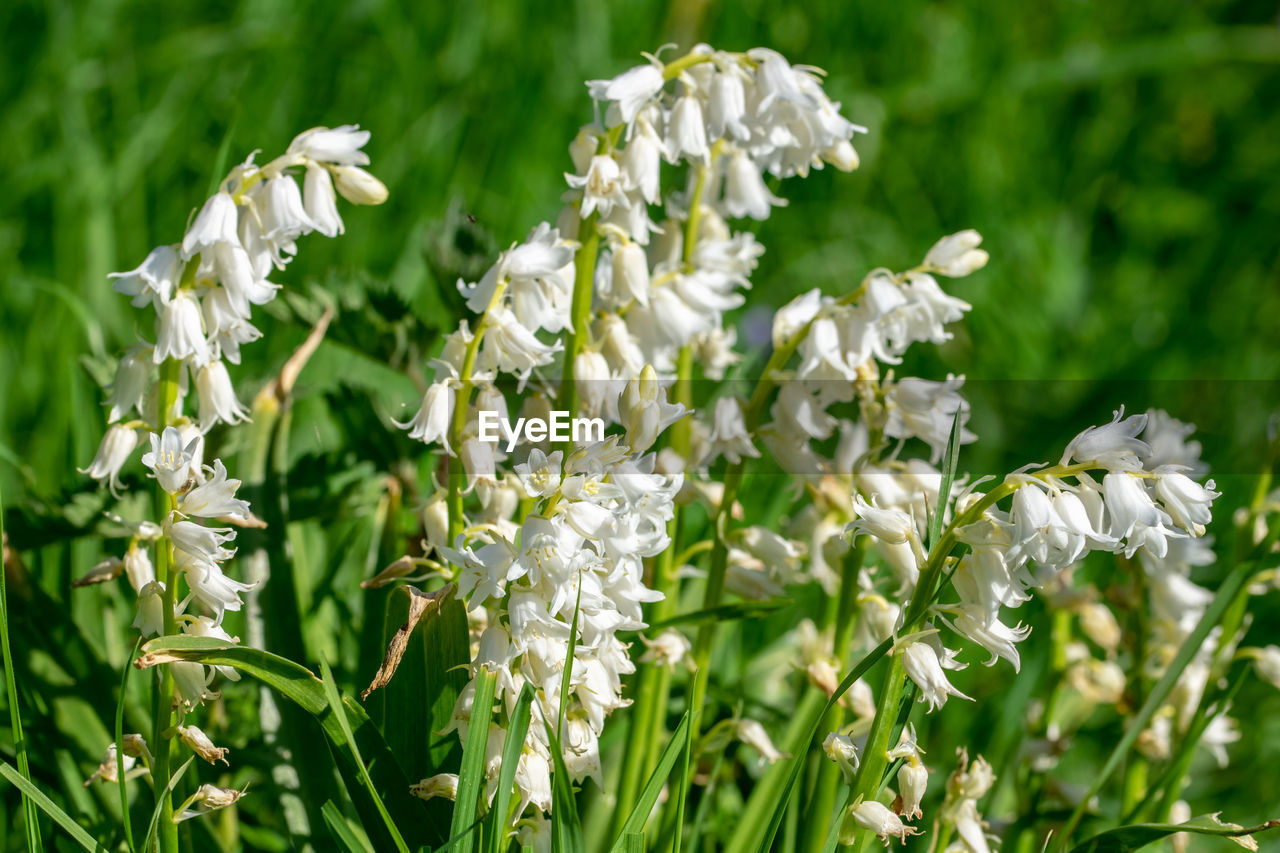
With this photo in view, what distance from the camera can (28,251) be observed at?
3.76m

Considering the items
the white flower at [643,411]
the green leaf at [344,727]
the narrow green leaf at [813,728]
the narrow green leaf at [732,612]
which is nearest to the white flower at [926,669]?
the narrow green leaf at [813,728]

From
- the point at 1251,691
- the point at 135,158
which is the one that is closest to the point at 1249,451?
the point at 1251,691

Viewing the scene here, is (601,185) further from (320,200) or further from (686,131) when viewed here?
(320,200)

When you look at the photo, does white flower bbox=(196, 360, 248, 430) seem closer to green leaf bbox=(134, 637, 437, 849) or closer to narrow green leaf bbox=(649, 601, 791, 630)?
green leaf bbox=(134, 637, 437, 849)

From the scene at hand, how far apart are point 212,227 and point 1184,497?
3.44ft

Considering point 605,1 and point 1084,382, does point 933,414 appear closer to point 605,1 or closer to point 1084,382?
point 1084,382

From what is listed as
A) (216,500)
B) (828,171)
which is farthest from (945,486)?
(828,171)

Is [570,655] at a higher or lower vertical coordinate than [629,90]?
lower

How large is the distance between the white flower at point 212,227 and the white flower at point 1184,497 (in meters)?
1.01

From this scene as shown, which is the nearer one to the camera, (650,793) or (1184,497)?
(1184,497)

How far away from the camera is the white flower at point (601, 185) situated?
138 centimetres

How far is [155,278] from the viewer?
1.29 m

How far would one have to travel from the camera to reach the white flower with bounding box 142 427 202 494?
3.78 feet

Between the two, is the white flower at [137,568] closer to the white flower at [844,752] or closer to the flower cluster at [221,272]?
the flower cluster at [221,272]
